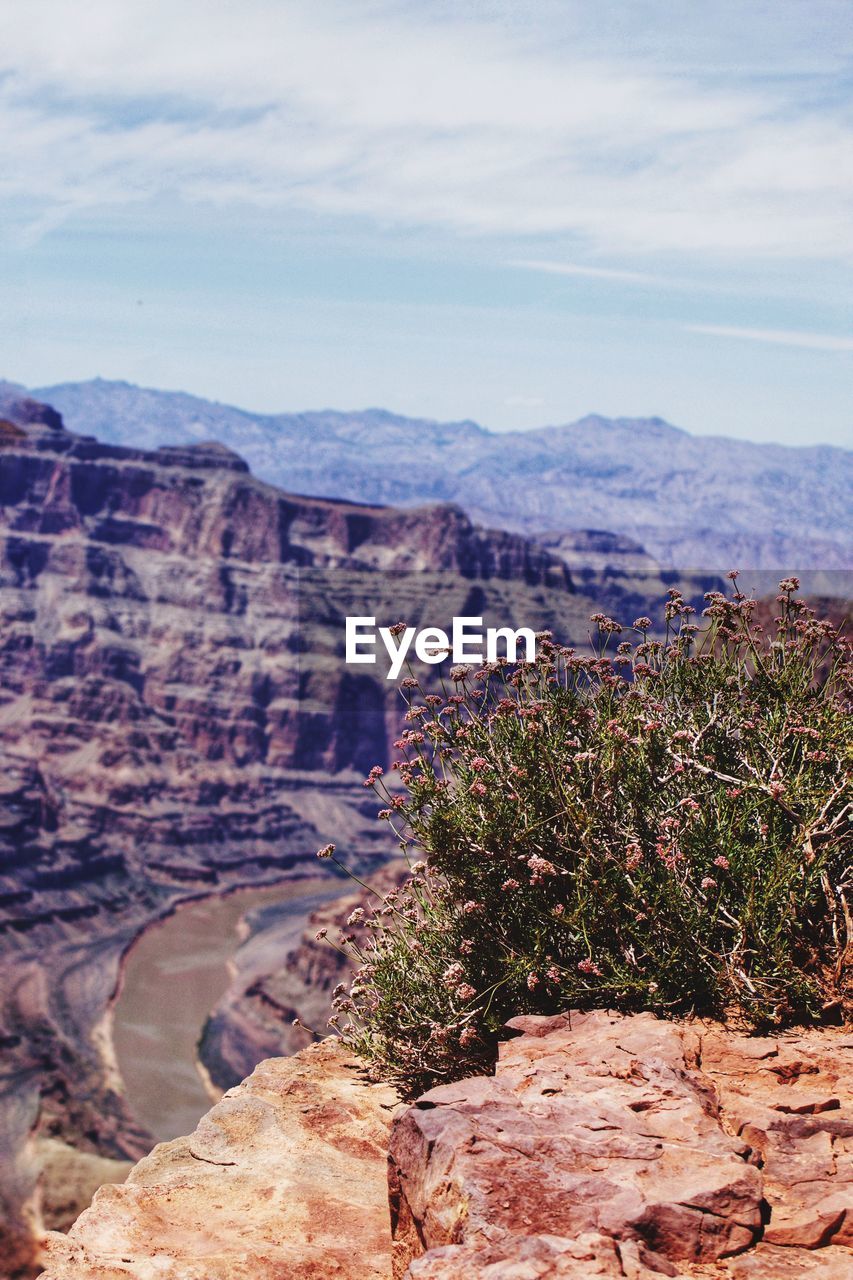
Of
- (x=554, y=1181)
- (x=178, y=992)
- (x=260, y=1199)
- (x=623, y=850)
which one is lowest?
(x=178, y=992)

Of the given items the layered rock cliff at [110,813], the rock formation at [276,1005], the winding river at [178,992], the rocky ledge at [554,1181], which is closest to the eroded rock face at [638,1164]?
the rocky ledge at [554,1181]

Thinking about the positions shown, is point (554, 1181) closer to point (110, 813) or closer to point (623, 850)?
point (623, 850)

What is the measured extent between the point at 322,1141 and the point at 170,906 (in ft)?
443

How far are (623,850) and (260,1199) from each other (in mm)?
3004

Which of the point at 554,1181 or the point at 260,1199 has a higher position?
the point at 554,1181

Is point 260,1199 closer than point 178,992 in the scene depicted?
Yes

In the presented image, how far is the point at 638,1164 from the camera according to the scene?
6402 millimetres

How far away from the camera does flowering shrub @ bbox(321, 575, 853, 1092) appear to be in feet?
26.7

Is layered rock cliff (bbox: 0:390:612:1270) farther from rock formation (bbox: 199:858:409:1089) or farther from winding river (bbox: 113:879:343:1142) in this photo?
rock formation (bbox: 199:858:409:1089)

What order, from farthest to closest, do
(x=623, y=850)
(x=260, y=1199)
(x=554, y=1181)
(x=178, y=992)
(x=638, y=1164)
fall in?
(x=178, y=992), (x=623, y=850), (x=260, y=1199), (x=638, y=1164), (x=554, y=1181)

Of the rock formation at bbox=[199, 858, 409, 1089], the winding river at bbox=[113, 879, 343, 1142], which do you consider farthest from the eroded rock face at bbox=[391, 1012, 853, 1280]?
the rock formation at bbox=[199, 858, 409, 1089]

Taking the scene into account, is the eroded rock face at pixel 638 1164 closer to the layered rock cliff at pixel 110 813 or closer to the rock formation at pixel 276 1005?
the layered rock cliff at pixel 110 813

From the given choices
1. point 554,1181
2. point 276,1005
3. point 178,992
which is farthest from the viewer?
point 178,992

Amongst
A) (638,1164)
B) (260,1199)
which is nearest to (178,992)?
(260,1199)
